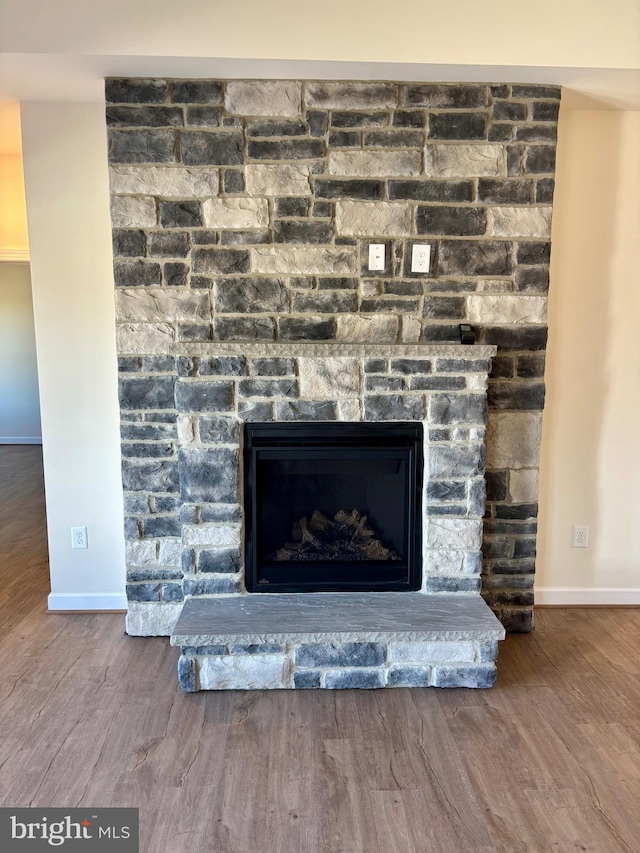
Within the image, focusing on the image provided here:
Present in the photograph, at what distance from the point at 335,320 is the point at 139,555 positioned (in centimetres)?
142

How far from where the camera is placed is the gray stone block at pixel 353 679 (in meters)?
2.59

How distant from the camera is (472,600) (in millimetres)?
2799

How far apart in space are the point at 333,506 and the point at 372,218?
1.32m

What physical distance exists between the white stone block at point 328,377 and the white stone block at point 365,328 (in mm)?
186

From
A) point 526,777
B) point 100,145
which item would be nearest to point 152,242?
point 100,145

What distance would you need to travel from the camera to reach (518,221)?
280 cm

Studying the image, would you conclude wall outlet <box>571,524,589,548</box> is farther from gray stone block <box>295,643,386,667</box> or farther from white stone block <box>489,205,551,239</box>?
white stone block <box>489,205,551,239</box>

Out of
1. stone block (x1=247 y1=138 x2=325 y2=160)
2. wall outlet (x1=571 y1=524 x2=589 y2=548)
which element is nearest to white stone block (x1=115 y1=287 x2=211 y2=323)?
stone block (x1=247 y1=138 x2=325 y2=160)

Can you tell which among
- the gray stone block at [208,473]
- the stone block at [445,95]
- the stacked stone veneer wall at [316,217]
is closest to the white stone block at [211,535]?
the gray stone block at [208,473]

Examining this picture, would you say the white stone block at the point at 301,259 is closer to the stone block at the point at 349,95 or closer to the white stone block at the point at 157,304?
the white stone block at the point at 157,304

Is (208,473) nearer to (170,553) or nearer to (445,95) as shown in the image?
(170,553)

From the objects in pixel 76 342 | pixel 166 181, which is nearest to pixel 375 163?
pixel 166 181

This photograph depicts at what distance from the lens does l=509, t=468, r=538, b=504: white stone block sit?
299 cm

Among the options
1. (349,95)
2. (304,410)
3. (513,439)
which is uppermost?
(349,95)
